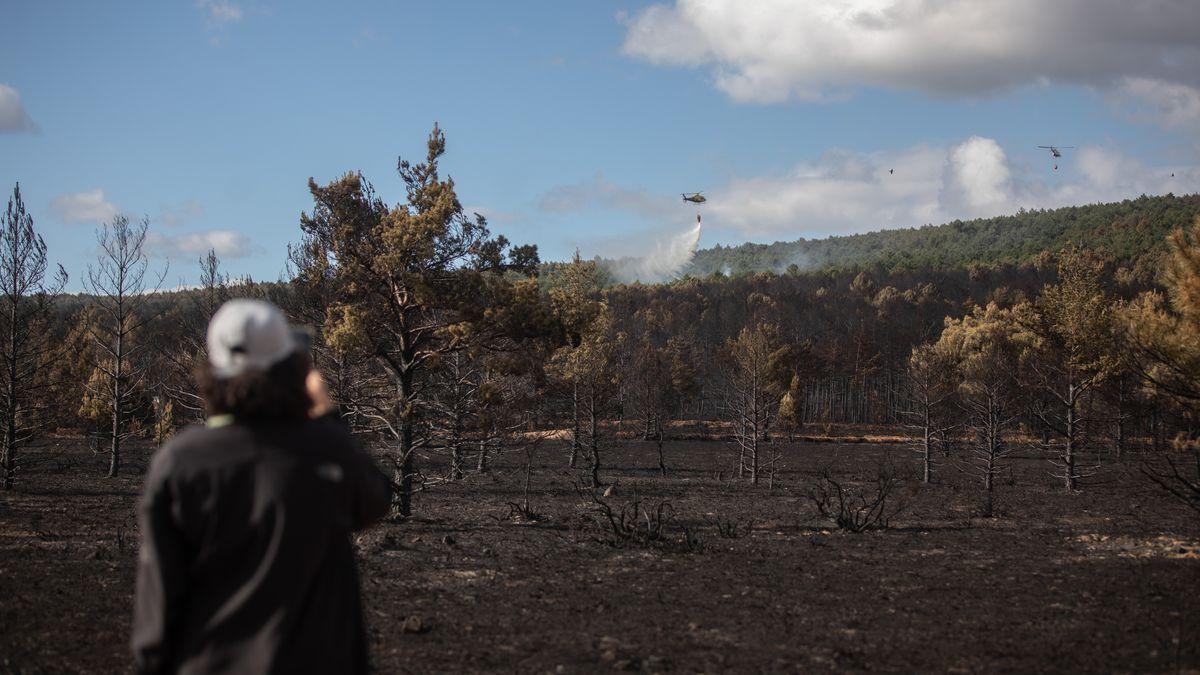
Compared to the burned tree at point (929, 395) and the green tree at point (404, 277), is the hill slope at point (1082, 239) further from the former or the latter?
the green tree at point (404, 277)

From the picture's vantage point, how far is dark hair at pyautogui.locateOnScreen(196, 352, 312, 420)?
2529mm

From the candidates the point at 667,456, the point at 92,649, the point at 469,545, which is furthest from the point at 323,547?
the point at 667,456

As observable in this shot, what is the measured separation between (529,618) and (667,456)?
3686 cm

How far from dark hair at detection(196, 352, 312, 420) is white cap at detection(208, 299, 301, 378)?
1.0 inches

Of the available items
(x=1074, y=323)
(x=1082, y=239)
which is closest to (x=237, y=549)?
(x=1074, y=323)

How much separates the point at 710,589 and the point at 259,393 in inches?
431

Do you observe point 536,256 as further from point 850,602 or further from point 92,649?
point 92,649

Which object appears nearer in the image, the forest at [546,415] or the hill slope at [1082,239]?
the forest at [546,415]

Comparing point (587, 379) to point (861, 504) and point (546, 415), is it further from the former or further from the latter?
point (861, 504)

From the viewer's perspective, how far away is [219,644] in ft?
8.13

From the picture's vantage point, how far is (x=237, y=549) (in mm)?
2488

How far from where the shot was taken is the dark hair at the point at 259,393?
2.53 metres

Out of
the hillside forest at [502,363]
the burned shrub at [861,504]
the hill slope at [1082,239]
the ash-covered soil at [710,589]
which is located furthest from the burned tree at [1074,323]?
the hill slope at [1082,239]

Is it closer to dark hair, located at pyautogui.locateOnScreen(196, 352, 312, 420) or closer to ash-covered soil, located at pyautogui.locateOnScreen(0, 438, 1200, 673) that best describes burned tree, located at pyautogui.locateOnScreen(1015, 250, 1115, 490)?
ash-covered soil, located at pyautogui.locateOnScreen(0, 438, 1200, 673)
